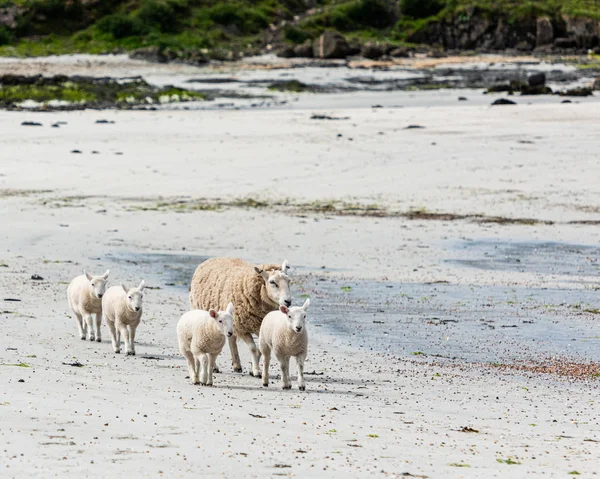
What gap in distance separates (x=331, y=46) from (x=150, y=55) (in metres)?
13.4

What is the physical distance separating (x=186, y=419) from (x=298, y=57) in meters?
77.8

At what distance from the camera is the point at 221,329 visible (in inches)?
464

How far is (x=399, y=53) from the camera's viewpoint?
87.4 metres

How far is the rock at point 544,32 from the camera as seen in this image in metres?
94.8

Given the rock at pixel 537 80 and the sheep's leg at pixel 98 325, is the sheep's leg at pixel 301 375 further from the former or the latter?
the rock at pixel 537 80

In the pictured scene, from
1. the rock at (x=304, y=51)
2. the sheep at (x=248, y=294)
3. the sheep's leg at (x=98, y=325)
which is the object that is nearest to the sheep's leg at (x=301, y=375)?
the sheep at (x=248, y=294)

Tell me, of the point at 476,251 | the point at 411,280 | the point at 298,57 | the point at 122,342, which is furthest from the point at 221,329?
the point at 298,57

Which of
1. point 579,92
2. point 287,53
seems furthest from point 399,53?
point 579,92

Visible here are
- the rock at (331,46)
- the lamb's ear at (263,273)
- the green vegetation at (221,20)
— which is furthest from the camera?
the green vegetation at (221,20)

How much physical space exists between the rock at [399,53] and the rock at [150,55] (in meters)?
17.7

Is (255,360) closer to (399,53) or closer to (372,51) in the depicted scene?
(372,51)

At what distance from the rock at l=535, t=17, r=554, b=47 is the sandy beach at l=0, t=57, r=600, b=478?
54.7 metres

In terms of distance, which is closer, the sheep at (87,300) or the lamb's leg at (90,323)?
the sheep at (87,300)

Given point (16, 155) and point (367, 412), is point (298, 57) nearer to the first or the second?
point (16, 155)
